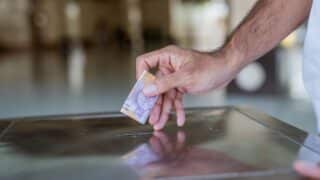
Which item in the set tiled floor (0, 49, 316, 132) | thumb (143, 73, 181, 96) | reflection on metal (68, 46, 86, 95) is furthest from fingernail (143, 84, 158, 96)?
reflection on metal (68, 46, 86, 95)

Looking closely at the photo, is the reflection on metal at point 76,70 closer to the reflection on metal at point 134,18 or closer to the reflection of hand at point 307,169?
the reflection on metal at point 134,18

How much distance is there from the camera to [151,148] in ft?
3.11

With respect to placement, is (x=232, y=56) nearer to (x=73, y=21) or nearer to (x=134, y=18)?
(x=73, y=21)

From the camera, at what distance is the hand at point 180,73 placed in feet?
3.74

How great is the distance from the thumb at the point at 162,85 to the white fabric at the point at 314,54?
0.27 m

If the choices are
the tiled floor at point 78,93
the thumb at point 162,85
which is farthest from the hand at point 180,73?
the tiled floor at point 78,93

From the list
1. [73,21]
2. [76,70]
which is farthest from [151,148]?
[73,21]

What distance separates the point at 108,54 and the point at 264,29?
37.5 ft

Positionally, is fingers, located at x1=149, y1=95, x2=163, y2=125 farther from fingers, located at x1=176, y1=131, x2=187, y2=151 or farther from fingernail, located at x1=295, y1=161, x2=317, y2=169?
fingernail, located at x1=295, y1=161, x2=317, y2=169

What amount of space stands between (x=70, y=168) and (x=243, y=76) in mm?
4834

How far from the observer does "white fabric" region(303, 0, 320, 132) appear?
111cm

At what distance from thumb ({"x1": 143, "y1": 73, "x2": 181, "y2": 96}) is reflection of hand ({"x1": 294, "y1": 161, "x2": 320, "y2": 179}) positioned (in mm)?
374

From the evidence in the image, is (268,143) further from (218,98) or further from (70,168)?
(218,98)

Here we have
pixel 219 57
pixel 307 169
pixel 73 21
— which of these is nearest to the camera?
pixel 307 169
